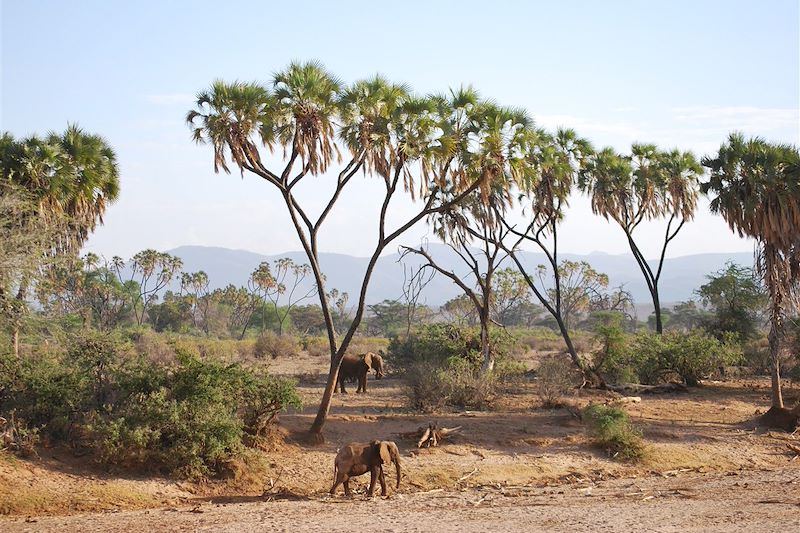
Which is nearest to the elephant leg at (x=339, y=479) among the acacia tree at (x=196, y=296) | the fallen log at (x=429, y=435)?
the fallen log at (x=429, y=435)

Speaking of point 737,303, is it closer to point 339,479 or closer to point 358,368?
point 358,368

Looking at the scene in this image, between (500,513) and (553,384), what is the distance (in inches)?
438

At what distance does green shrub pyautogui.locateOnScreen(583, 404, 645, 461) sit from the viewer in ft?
60.7

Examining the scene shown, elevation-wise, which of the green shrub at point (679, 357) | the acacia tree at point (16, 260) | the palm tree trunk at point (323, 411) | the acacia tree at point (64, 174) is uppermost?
the acacia tree at point (64, 174)

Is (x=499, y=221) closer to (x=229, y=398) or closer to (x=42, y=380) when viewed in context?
(x=229, y=398)

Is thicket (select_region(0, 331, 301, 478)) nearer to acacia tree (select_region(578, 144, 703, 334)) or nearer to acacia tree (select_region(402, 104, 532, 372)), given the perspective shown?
acacia tree (select_region(402, 104, 532, 372))

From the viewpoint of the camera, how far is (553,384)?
24141 mm

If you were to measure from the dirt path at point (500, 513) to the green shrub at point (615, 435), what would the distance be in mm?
2404

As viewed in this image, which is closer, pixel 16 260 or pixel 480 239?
pixel 16 260

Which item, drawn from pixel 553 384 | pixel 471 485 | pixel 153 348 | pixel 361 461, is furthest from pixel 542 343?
pixel 361 461

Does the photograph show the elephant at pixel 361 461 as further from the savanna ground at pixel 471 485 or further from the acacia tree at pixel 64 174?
the acacia tree at pixel 64 174

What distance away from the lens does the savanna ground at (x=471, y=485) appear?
12.7 metres

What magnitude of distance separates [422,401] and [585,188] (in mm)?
14570

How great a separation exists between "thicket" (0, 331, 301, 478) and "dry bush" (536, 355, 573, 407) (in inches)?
364
